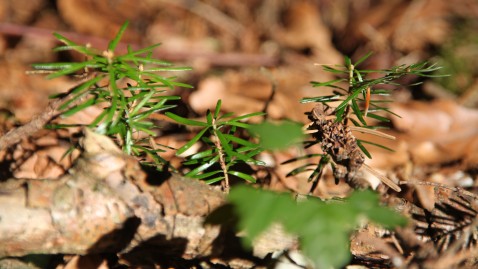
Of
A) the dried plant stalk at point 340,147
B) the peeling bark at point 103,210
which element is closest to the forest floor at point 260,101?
the peeling bark at point 103,210

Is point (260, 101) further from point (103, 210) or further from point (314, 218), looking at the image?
point (314, 218)

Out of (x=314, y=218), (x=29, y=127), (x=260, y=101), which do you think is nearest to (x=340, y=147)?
(x=314, y=218)

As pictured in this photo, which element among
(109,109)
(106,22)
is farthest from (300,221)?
(106,22)

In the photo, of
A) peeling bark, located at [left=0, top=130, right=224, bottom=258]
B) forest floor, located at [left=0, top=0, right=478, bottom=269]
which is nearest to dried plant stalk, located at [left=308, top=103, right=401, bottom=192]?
forest floor, located at [left=0, top=0, right=478, bottom=269]

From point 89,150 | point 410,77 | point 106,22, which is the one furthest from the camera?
point 106,22

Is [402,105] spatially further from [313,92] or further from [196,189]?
[196,189]

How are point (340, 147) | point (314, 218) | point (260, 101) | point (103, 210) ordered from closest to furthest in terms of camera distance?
point (314, 218), point (103, 210), point (340, 147), point (260, 101)

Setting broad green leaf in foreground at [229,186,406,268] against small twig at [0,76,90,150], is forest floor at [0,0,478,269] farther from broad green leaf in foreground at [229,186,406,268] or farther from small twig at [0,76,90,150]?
broad green leaf in foreground at [229,186,406,268]

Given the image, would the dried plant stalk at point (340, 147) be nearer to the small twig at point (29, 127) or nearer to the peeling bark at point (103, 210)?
the peeling bark at point (103, 210)
